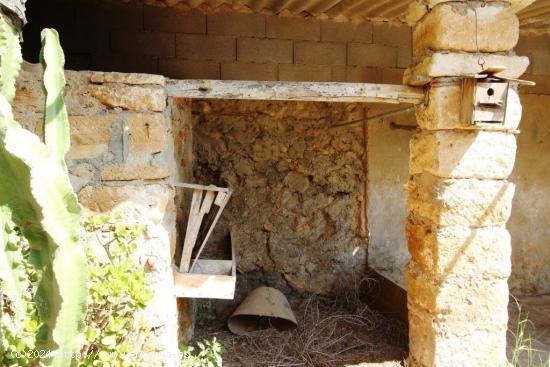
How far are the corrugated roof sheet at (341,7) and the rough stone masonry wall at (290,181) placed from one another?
89cm

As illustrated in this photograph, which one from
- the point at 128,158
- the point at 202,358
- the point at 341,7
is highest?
the point at 341,7

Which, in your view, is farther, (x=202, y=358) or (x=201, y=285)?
(x=202, y=358)

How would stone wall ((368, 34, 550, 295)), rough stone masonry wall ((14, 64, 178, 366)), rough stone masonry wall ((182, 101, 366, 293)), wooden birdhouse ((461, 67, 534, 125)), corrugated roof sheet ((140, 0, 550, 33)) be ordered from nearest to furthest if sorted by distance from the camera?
rough stone masonry wall ((14, 64, 178, 366)) < wooden birdhouse ((461, 67, 534, 125)) < corrugated roof sheet ((140, 0, 550, 33)) < rough stone masonry wall ((182, 101, 366, 293)) < stone wall ((368, 34, 550, 295))

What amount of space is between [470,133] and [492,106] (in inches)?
7.7

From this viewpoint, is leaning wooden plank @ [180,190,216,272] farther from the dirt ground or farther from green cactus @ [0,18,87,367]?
green cactus @ [0,18,87,367]

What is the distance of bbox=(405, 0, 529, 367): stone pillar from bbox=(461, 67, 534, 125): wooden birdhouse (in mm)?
53

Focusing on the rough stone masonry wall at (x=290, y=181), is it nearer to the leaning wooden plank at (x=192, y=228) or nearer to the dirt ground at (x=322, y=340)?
the dirt ground at (x=322, y=340)

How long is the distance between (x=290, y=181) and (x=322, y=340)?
1.64m

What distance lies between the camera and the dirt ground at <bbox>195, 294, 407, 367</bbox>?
11.2ft

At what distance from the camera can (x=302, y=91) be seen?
270 centimetres

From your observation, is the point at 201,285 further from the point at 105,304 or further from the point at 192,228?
the point at 105,304

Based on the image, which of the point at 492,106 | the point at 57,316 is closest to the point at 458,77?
the point at 492,106

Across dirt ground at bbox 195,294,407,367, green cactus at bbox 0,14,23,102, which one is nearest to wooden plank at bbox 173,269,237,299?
dirt ground at bbox 195,294,407,367

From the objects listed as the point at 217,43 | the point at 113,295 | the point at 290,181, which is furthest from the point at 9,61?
the point at 290,181
